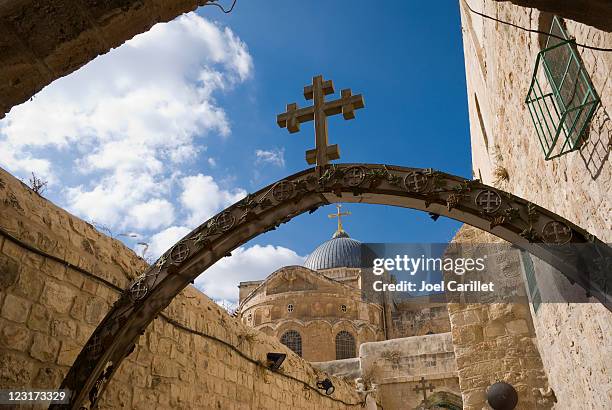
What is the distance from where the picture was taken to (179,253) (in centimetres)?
339

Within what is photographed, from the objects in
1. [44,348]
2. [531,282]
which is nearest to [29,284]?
[44,348]

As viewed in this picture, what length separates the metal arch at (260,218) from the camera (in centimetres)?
290

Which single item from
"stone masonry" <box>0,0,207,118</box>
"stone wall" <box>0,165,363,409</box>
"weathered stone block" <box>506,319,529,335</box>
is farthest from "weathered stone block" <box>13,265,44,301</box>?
"weathered stone block" <box>506,319,529,335</box>

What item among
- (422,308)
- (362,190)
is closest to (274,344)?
(362,190)

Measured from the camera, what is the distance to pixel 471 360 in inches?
295

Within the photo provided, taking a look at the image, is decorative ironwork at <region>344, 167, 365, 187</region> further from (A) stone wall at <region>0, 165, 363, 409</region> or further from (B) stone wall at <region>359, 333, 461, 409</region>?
(B) stone wall at <region>359, 333, 461, 409</region>

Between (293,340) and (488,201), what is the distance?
79.7 ft

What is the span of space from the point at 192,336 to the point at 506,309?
186 inches

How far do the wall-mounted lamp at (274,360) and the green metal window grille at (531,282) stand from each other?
3602mm

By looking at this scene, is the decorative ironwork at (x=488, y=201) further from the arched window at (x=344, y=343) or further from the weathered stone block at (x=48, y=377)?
the arched window at (x=344, y=343)

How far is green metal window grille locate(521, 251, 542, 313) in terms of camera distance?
6278 millimetres

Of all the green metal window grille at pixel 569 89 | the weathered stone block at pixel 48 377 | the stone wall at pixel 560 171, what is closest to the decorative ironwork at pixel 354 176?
the green metal window grille at pixel 569 89

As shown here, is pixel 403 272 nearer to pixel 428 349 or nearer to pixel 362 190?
pixel 362 190

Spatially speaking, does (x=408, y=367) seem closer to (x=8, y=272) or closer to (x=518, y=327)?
(x=518, y=327)
